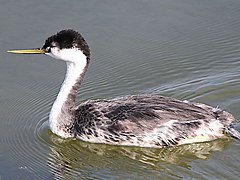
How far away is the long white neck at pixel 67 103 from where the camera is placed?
7770 mm

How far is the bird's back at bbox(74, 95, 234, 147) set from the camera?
7.39 meters

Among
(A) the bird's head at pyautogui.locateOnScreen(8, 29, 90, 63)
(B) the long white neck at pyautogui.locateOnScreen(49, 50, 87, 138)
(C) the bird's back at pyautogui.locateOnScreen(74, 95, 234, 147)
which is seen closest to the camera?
(C) the bird's back at pyautogui.locateOnScreen(74, 95, 234, 147)

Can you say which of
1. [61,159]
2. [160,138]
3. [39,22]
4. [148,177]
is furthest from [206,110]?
[39,22]

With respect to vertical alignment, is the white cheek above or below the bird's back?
above

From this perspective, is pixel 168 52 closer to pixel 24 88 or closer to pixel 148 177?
pixel 24 88

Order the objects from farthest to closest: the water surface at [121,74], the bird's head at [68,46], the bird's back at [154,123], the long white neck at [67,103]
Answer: the long white neck at [67,103]
the bird's head at [68,46]
the bird's back at [154,123]
the water surface at [121,74]

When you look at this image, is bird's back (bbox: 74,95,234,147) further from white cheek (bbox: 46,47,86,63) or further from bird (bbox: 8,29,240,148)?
white cheek (bbox: 46,47,86,63)

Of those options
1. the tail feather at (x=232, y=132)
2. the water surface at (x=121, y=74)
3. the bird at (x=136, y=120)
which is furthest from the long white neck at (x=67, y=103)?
the tail feather at (x=232, y=132)

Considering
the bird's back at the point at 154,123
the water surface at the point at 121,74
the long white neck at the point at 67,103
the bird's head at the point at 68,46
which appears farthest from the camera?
the long white neck at the point at 67,103

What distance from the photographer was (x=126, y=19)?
32.1 ft

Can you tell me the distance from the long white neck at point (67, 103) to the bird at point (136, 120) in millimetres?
11

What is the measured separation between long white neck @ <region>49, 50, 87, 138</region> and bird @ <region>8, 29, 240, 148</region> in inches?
0.4

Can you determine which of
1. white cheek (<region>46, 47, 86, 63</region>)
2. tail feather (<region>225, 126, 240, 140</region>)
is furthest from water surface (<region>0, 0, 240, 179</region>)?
white cheek (<region>46, 47, 86, 63</region>)

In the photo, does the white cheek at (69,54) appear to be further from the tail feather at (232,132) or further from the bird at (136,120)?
the tail feather at (232,132)
